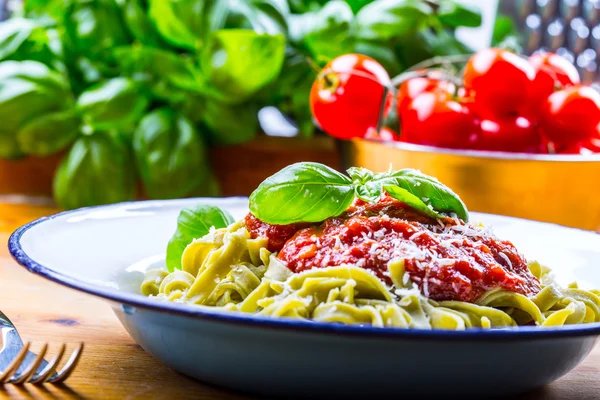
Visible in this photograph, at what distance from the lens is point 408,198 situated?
3.99 feet

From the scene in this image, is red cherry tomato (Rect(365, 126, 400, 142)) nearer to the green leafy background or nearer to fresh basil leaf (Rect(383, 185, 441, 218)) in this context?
the green leafy background

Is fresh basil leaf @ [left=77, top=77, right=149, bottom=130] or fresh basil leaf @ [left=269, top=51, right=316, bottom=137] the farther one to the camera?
fresh basil leaf @ [left=269, top=51, right=316, bottom=137]

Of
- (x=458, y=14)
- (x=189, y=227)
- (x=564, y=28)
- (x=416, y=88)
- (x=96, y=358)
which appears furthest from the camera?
(x=564, y=28)

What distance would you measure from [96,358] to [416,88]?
1.36m

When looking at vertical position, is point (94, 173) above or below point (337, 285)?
below

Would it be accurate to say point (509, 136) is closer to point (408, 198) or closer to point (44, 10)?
point (408, 198)

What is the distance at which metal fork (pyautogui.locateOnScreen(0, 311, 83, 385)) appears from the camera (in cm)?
101

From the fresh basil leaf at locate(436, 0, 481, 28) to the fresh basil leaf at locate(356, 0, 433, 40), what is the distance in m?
0.13

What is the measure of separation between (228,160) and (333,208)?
4.74 ft

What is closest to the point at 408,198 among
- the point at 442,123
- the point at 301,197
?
the point at 301,197

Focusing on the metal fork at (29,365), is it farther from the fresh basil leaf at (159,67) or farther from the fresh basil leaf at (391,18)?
the fresh basil leaf at (391,18)

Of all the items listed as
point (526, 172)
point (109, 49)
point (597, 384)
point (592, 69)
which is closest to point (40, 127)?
point (109, 49)

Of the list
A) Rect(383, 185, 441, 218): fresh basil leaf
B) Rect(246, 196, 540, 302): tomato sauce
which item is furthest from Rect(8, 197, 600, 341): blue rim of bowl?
Rect(383, 185, 441, 218): fresh basil leaf

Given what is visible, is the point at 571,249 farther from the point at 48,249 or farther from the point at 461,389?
the point at 48,249
